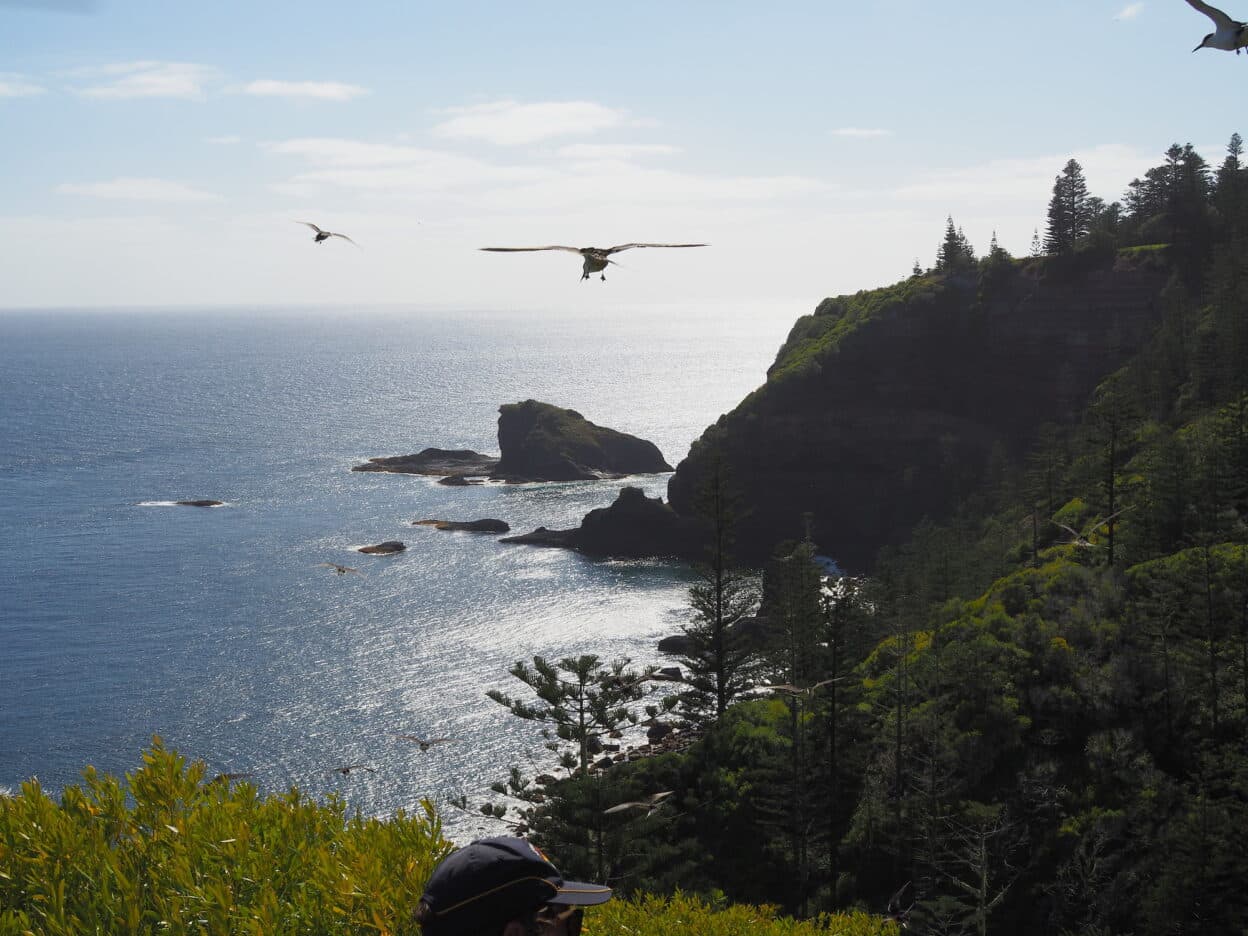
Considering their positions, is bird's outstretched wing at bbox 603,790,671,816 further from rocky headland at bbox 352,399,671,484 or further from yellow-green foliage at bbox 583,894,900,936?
rocky headland at bbox 352,399,671,484

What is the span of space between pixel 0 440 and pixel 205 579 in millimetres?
102069

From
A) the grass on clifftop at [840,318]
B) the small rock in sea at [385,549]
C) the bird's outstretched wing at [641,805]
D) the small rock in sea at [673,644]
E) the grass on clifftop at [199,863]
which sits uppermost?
the grass on clifftop at [840,318]

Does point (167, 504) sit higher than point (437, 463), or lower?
lower

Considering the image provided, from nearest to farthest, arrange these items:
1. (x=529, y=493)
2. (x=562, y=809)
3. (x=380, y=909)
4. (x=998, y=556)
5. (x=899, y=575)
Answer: (x=380, y=909) → (x=562, y=809) → (x=998, y=556) → (x=899, y=575) → (x=529, y=493)

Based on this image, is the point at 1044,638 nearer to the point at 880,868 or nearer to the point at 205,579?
the point at 880,868

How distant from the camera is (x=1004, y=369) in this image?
352 feet

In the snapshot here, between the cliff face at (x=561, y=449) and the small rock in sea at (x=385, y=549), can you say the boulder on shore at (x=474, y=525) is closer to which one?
the small rock in sea at (x=385, y=549)

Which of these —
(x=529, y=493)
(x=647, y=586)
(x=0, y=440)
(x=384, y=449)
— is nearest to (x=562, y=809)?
(x=647, y=586)

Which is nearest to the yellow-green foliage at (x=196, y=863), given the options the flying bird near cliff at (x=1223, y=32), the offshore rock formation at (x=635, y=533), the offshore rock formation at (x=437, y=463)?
the flying bird near cliff at (x=1223, y=32)

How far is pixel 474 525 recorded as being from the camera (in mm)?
111125

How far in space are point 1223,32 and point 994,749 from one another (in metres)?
34.1

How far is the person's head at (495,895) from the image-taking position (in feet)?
13.9

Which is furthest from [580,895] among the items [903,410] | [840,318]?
[840,318]

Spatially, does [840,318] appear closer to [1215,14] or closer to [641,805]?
[641,805]
